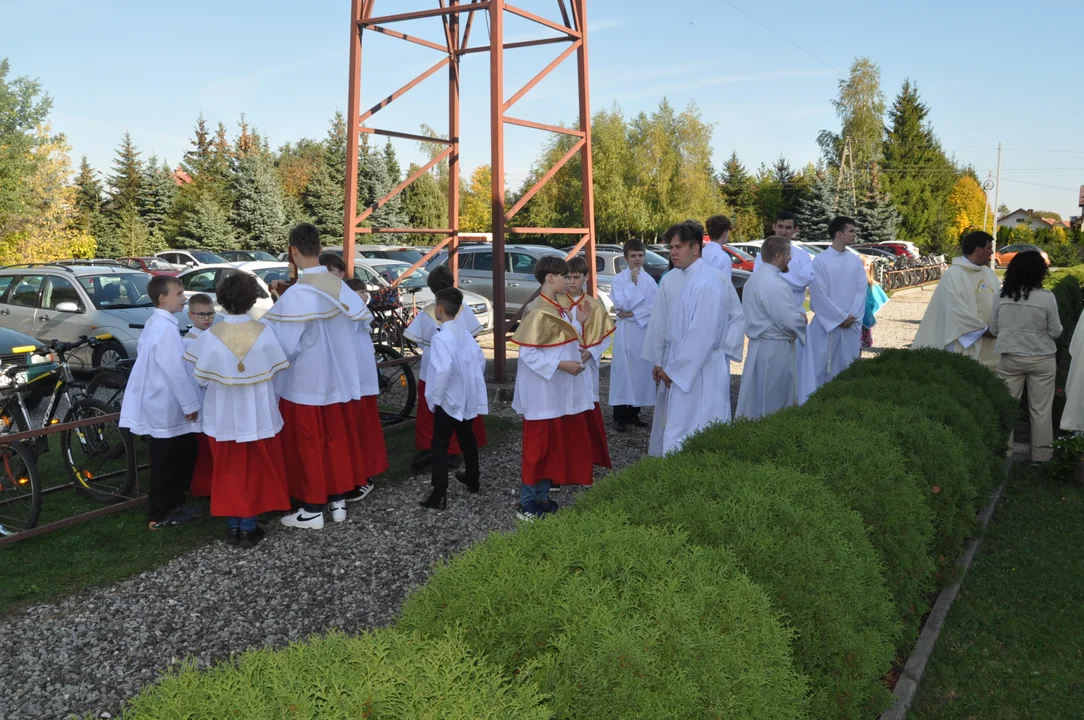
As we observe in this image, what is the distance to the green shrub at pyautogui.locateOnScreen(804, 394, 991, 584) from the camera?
13.7 feet

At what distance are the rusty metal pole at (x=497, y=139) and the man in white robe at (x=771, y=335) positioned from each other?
3.28 meters

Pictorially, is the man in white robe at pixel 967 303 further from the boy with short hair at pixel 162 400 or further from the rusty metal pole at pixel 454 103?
the boy with short hair at pixel 162 400

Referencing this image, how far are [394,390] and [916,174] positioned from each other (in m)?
57.3

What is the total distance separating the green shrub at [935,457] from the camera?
4168 millimetres

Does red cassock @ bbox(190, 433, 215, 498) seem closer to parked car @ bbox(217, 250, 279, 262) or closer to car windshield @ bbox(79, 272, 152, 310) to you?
car windshield @ bbox(79, 272, 152, 310)

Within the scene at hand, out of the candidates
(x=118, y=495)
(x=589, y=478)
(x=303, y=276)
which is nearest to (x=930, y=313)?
(x=589, y=478)

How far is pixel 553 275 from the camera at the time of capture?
18.7 ft

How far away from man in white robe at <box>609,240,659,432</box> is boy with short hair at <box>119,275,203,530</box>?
14.7ft

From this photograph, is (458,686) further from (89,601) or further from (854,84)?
(854,84)

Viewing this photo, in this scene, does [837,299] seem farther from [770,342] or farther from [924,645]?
[924,645]

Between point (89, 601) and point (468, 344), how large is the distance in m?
2.89

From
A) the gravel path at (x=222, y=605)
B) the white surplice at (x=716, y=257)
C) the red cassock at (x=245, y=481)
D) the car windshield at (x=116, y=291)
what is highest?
the white surplice at (x=716, y=257)

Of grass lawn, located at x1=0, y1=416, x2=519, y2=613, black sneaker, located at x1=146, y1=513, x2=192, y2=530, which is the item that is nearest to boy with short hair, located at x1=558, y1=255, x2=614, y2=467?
grass lawn, located at x1=0, y1=416, x2=519, y2=613

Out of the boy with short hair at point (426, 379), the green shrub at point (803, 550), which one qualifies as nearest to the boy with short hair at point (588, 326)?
the boy with short hair at point (426, 379)
